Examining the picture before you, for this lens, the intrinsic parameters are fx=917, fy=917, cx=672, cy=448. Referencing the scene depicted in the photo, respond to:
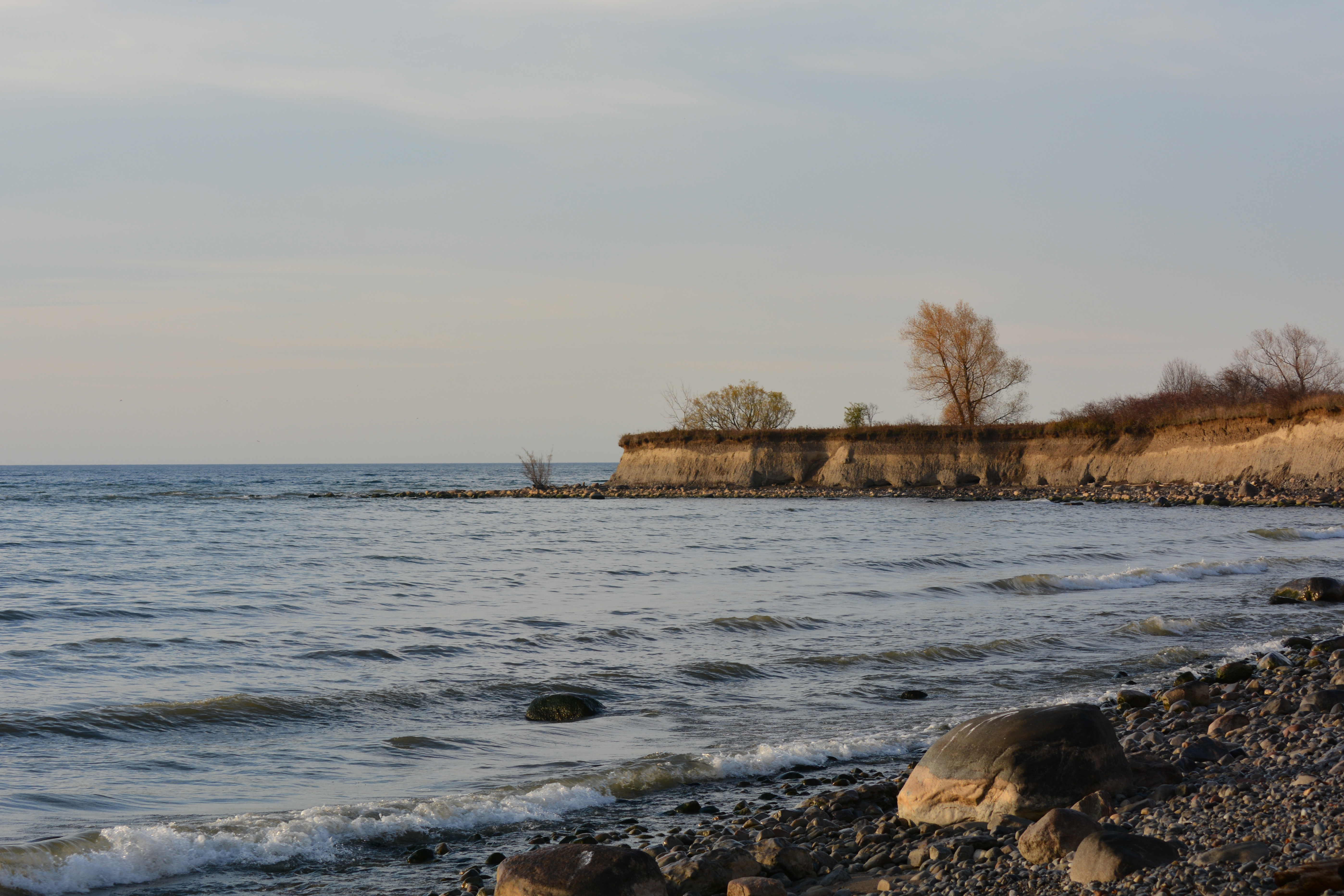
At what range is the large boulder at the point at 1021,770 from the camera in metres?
5.97

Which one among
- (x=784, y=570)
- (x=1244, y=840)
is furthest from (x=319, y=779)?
(x=784, y=570)

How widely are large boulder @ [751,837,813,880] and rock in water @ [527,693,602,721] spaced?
4.43m

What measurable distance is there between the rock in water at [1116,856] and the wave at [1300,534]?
2723cm

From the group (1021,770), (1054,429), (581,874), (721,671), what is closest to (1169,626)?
(721,671)

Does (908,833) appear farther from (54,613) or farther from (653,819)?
(54,613)

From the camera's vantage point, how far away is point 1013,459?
60250 mm

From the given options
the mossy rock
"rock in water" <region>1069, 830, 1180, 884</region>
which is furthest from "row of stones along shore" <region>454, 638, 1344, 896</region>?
the mossy rock

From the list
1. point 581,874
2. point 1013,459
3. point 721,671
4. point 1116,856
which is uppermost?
point 1013,459

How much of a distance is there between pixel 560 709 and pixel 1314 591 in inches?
590

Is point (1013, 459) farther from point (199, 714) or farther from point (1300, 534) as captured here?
point (199, 714)

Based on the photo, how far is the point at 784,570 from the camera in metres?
21.9

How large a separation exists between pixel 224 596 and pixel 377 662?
6.96 m

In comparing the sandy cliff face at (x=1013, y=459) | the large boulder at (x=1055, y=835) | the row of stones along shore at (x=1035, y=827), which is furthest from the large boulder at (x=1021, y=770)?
the sandy cliff face at (x=1013, y=459)

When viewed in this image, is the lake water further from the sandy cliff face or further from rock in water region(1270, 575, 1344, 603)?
the sandy cliff face
